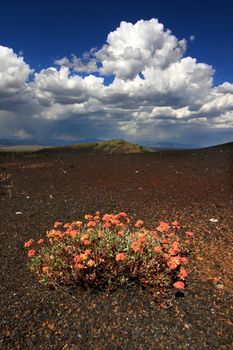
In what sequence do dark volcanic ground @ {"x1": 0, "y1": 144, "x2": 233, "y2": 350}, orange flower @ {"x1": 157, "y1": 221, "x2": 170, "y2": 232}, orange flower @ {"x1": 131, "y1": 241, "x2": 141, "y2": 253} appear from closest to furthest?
1. dark volcanic ground @ {"x1": 0, "y1": 144, "x2": 233, "y2": 350}
2. orange flower @ {"x1": 131, "y1": 241, "x2": 141, "y2": 253}
3. orange flower @ {"x1": 157, "y1": 221, "x2": 170, "y2": 232}

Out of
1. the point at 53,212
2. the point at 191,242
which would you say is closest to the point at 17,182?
the point at 53,212

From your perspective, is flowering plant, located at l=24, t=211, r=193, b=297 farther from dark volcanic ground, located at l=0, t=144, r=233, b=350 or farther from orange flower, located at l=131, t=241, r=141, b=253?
dark volcanic ground, located at l=0, t=144, r=233, b=350

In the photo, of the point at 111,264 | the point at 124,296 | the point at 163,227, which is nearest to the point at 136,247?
the point at 111,264

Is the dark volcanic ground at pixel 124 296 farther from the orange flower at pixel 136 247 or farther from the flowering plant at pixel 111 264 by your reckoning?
the orange flower at pixel 136 247

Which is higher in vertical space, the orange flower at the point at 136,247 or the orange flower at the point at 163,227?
the orange flower at the point at 163,227

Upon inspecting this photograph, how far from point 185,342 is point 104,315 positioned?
120cm

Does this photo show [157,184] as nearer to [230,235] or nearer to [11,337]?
[230,235]

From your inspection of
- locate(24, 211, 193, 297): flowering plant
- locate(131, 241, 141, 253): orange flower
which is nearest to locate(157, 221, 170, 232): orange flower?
locate(24, 211, 193, 297): flowering plant

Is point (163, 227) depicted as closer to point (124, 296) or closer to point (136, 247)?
point (136, 247)

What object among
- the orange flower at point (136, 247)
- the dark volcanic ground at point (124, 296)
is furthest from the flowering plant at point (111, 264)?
the dark volcanic ground at point (124, 296)

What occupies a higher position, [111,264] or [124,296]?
[111,264]

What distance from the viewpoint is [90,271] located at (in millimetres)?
4977

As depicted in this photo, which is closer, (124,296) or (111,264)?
(124,296)

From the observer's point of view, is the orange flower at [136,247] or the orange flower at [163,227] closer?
the orange flower at [136,247]
